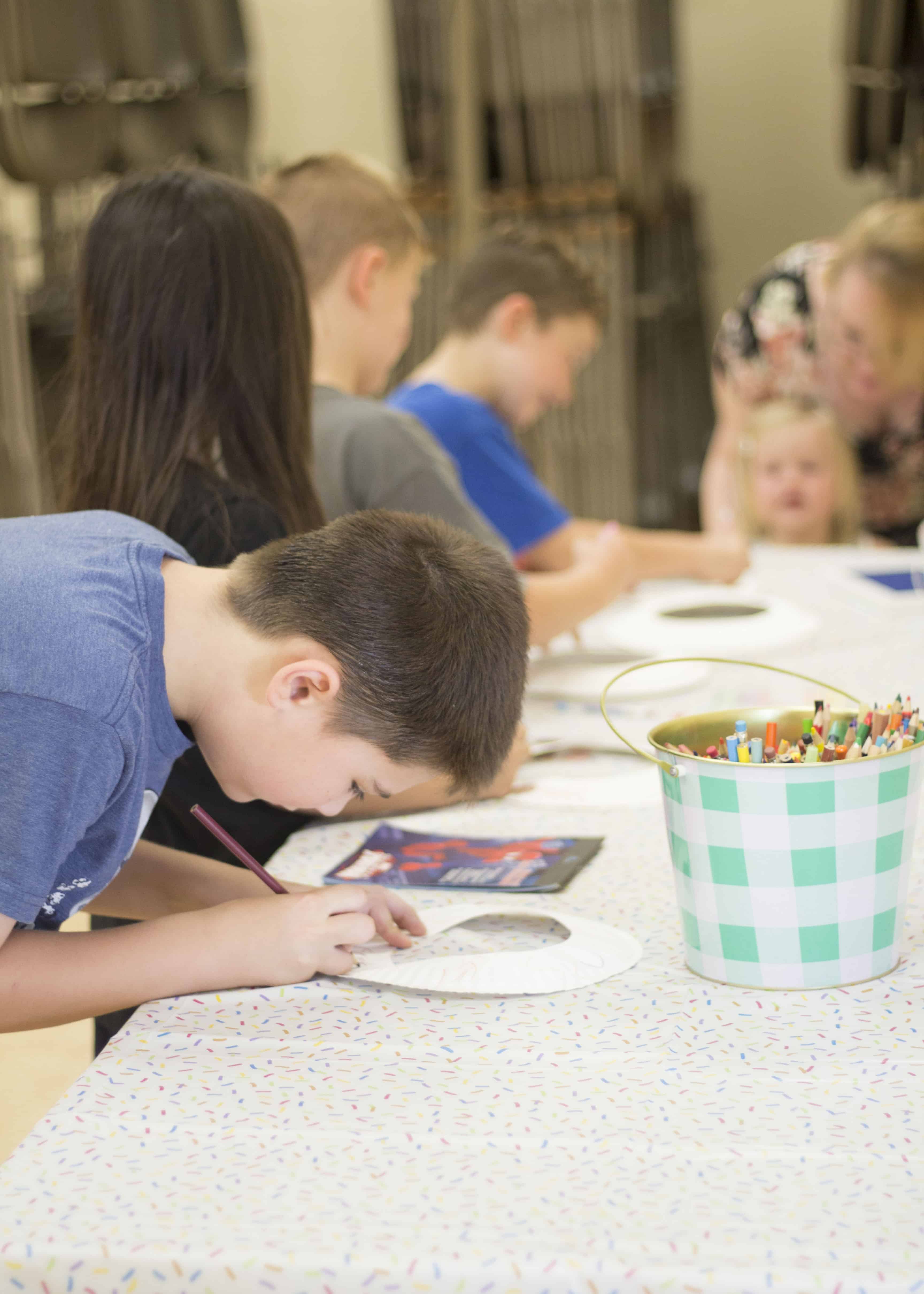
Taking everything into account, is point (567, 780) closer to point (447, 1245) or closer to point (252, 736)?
point (252, 736)

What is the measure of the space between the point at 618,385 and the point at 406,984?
3.35 meters

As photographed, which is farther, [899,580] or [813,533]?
[813,533]

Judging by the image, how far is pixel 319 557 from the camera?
80 cm

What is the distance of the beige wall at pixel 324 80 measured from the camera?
13.8 ft

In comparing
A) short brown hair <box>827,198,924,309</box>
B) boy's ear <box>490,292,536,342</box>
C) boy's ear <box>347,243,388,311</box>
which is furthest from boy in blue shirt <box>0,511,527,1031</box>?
short brown hair <box>827,198,924,309</box>

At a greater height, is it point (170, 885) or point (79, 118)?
point (79, 118)

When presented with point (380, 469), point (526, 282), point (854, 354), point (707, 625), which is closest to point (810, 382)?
point (854, 354)

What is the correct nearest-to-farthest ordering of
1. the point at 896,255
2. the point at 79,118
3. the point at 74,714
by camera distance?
1. the point at 74,714
2. the point at 896,255
3. the point at 79,118

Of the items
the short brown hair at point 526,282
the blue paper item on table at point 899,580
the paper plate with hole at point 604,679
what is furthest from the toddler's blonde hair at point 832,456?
the paper plate with hole at point 604,679

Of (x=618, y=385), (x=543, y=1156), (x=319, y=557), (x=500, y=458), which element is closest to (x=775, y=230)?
(x=618, y=385)

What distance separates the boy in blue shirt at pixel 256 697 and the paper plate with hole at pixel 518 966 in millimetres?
20

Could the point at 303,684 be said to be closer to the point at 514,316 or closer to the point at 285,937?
the point at 285,937

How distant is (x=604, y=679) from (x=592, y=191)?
9.38ft

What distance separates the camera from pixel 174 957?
0.77 m
